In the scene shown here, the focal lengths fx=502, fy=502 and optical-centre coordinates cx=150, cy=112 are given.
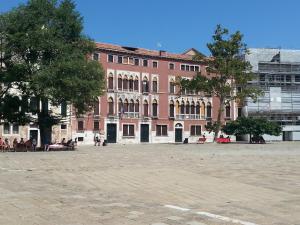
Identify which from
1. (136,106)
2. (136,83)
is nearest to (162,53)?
(136,83)

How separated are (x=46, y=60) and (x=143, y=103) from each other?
1523 inches

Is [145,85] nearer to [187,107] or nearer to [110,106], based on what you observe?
[110,106]

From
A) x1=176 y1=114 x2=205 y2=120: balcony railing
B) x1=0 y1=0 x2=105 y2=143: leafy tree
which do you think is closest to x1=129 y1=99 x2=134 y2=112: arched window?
x1=176 y1=114 x2=205 y2=120: balcony railing

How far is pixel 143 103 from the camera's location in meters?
77.9

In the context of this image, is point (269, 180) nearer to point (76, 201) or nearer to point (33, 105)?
point (76, 201)

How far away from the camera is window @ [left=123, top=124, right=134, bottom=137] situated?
75.6 metres

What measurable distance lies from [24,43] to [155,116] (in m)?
42.0

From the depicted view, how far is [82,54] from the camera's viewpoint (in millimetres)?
40906

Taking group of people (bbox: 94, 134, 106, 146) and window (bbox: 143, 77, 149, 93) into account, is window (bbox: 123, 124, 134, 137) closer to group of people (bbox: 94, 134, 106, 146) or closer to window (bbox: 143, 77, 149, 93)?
group of people (bbox: 94, 134, 106, 146)

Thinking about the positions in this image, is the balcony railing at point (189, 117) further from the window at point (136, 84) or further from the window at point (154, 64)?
the window at point (154, 64)

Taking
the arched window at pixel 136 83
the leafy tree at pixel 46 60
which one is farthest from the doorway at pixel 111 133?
the leafy tree at pixel 46 60

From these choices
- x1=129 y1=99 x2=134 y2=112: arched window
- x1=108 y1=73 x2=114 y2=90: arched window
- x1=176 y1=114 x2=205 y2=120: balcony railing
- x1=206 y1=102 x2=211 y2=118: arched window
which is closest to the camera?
x1=108 y1=73 x2=114 y2=90: arched window

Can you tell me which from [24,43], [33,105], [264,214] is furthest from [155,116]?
[264,214]

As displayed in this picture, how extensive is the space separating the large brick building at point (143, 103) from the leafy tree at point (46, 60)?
2833cm
